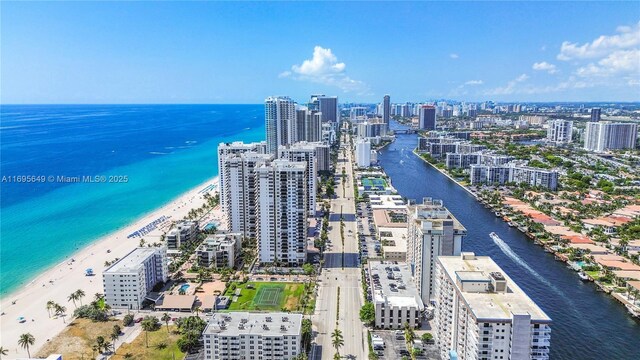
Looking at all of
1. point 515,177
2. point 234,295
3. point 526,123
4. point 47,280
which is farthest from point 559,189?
point 526,123

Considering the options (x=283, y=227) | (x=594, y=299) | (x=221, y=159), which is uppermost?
(x=221, y=159)

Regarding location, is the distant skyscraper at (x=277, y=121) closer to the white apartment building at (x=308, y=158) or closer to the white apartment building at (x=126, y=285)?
the white apartment building at (x=308, y=158)

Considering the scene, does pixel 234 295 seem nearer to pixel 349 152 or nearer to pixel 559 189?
pixel 559 189

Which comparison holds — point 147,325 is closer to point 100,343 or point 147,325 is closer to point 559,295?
point 100,343

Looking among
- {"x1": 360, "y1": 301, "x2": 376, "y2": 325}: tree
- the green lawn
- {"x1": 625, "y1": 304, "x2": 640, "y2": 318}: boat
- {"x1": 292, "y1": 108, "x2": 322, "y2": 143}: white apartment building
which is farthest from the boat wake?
{"x1": 292, "y1": 108, "x2": 322, "y2": 143}: white apartment building

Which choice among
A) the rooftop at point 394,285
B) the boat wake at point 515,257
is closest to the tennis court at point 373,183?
the boat wake at point 515,257

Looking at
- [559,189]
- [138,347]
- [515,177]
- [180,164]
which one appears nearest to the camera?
[138,347]
